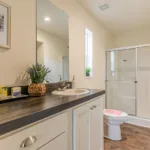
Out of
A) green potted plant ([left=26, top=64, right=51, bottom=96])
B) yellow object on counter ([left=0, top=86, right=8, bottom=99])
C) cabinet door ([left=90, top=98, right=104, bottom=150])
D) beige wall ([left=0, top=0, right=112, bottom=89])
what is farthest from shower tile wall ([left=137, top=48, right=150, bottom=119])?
yellow object on counter ([left=0, top=86, right=8, bottom=99])

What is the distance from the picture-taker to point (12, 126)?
60 centimetres

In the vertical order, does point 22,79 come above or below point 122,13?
below

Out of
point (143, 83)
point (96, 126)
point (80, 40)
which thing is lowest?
point (96, 126)

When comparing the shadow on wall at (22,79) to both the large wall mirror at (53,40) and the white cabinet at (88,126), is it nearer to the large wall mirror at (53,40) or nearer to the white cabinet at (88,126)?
the large wall mirror at (53,40)

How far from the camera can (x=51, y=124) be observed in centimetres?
83

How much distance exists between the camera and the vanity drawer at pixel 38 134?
60 cm

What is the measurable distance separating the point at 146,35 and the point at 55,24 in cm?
272

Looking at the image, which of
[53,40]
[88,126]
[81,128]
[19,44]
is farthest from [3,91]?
[53,40]

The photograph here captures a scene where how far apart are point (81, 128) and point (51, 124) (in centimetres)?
46

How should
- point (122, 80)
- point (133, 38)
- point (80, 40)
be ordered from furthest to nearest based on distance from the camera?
point (133, 38) → point (122, 80) → point (80, 40)

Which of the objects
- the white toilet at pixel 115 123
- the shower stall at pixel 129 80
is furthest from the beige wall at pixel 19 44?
the shower stall at pixel 129 80

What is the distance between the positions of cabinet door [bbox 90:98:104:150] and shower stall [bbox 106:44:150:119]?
6.26 feet

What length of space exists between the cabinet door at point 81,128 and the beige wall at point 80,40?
3.08ft

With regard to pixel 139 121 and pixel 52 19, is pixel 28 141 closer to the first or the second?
pixel 52 19
